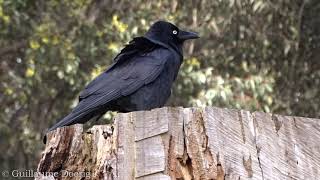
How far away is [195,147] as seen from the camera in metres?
3.04

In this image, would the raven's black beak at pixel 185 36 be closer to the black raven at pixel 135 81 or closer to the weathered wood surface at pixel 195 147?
the black raven at pixel 135 81

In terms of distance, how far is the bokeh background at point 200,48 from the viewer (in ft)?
29.3

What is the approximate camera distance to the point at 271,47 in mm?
9406

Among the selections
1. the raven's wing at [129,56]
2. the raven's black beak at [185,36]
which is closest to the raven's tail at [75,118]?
the raven's wing at [129,56]

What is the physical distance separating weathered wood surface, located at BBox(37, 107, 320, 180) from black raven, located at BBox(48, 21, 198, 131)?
172 cm

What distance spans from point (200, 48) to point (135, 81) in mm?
4521

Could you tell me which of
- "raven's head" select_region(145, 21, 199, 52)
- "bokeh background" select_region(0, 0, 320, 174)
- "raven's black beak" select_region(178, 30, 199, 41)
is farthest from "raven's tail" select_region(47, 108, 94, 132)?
"bokeh background" select_region(0, 0, 320, 174)

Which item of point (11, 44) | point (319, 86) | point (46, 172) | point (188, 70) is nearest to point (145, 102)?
point (46, 172)

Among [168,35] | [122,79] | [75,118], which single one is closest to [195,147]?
[75,118]

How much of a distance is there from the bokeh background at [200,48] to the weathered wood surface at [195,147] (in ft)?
Result: 17.4

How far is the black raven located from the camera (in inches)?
200

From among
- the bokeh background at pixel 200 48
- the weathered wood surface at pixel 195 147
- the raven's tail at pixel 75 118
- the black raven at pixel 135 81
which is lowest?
the weathered wood surface at pixel 195 147

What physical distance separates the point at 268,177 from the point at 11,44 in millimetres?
7648

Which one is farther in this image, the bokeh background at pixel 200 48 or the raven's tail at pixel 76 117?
the bokeh background at pixel 200 48
